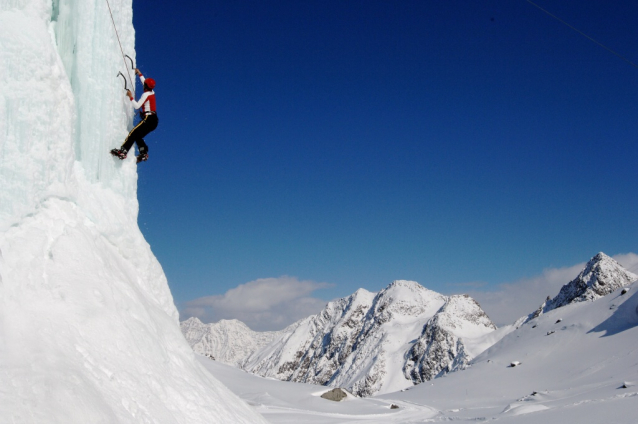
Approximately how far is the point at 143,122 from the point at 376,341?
100714 mm

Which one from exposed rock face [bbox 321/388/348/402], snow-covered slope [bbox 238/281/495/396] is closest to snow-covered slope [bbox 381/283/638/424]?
exposed rock face [bbox 321/388/348/402]

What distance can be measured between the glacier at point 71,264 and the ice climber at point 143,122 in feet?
0.99

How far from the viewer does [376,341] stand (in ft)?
338

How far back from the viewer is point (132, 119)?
793 cm

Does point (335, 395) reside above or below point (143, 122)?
below

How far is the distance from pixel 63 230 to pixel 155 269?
262 centimetres

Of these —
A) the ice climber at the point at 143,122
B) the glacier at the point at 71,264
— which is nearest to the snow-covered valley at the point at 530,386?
the glacier at the point at 71,264

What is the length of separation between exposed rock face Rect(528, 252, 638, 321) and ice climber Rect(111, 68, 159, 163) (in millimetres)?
60379

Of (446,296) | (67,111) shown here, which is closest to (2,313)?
(67,111)

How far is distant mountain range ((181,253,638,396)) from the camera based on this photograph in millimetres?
64438

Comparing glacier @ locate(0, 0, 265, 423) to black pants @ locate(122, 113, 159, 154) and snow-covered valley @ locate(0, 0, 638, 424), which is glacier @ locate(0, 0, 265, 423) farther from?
black pants @ locate(122, 113, 159, 154)

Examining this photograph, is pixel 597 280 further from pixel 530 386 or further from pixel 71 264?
pixel 71 264

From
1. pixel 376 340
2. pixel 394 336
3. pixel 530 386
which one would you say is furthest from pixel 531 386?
pixel 376 340

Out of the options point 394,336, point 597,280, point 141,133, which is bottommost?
point 141,133
